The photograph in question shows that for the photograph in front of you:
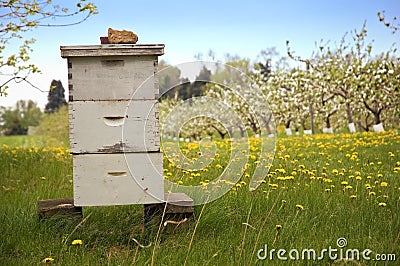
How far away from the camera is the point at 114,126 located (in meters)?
4.09

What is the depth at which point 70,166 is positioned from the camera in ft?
25.4

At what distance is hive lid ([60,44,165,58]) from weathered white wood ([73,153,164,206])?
0.83 metres

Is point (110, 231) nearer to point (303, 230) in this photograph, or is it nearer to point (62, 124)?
point (303, 230)

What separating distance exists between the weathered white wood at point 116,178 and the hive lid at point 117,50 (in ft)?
2.73

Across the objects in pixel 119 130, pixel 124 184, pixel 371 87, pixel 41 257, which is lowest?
pixel 41 257

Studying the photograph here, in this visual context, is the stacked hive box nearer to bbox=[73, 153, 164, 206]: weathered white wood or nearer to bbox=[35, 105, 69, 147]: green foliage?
bbox=[73, 153, 164, 206]: weathered white wood

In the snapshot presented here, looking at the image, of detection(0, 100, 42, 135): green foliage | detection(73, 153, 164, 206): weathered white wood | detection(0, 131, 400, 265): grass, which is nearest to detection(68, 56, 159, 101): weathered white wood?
detection(73, 153, 164, 206): weathered white wood

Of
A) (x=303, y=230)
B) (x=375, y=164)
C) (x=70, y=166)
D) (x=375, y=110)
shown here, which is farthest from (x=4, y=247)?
(x=375, y=110)

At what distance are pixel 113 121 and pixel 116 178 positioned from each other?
1.57ft

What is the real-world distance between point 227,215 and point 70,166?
13.6 feet

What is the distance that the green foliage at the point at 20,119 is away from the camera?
95.5 feet

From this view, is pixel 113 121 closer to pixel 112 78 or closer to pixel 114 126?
pixel 114 126

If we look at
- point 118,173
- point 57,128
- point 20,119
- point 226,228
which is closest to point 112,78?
point 118,173

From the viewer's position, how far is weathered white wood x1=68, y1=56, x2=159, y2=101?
4.06 meters
